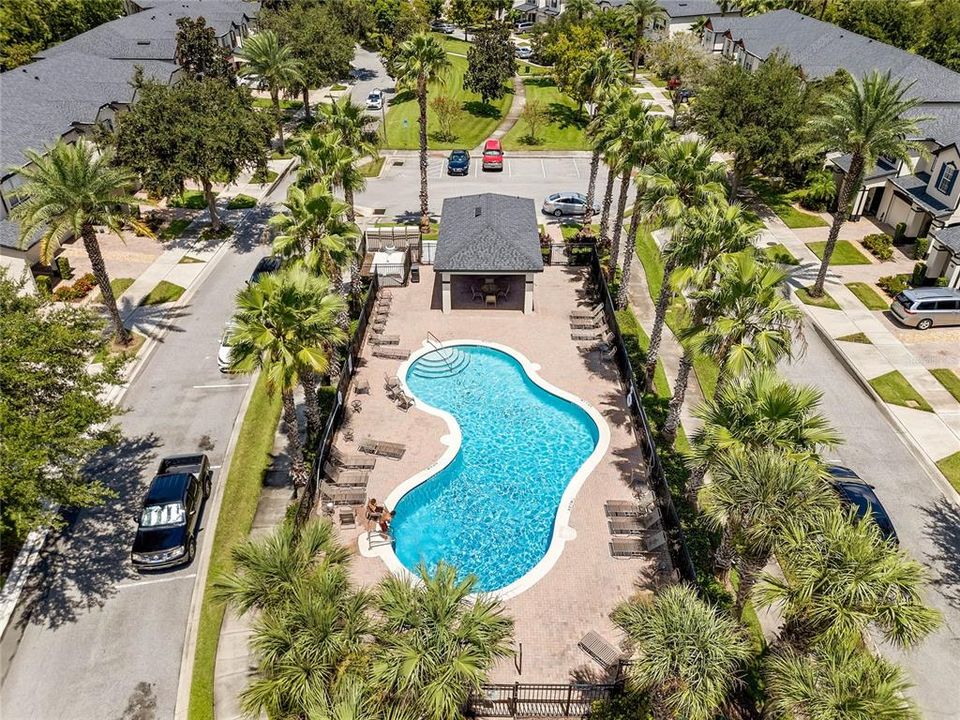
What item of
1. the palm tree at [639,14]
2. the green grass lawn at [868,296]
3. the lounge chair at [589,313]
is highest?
the palm tree at [639,14]

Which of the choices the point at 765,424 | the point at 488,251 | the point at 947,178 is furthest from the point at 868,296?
the point at 765,424

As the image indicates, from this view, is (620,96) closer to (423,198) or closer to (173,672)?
(423,198)

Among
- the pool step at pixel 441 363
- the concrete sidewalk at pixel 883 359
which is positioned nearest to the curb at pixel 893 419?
the concrete sidewalk at pixel 883 359

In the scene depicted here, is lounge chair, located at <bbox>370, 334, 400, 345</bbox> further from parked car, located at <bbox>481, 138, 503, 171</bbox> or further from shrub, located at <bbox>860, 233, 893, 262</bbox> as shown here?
shrub, located at <bbox>860, 233, 893, 262</bbox>

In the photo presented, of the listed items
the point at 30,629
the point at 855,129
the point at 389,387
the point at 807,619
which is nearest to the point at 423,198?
the point at 389,387

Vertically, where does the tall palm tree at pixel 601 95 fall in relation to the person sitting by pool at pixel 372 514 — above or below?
above

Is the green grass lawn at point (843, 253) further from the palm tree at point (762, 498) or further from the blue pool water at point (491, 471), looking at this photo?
→ the palm tree at point (762, 498)
